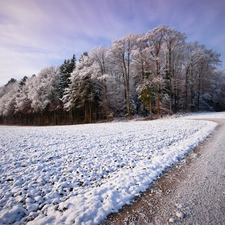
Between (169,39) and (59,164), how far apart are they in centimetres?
2377

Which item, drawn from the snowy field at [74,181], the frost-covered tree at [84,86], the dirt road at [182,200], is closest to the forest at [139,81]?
the frost-covered tree at [84,86]

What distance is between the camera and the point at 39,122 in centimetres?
4062

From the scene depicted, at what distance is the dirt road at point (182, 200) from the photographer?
262 cm

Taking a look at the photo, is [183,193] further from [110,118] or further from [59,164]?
[110,118]

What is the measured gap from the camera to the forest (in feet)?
73.2

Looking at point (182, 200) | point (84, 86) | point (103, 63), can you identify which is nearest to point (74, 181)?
point (182, 200)

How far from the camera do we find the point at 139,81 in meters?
29.0

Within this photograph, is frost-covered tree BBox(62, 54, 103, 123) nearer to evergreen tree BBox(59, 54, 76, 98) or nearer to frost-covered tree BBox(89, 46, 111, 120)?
frost-covered tree BBox(89, 46, 111, 120)

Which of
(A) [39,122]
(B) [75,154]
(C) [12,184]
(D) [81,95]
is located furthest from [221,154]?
(A) [39,122]

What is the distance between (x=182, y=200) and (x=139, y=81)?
27.6 m

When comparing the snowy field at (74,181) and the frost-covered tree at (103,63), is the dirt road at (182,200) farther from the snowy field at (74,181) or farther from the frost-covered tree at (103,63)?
the frost-covered tree at (103,63)

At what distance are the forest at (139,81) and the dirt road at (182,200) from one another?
60.2 ft

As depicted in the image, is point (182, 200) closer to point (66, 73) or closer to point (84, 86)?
point (84, 86)

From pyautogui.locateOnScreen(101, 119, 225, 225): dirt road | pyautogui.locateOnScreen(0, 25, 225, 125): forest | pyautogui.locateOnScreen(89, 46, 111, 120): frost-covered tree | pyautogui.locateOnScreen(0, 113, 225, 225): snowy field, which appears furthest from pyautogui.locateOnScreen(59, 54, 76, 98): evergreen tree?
pyautogui.locateOnScreen(101, 119, 225, 225): dirt road
